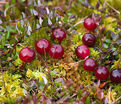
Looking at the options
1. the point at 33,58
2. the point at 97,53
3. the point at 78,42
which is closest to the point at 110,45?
the point at 97,53

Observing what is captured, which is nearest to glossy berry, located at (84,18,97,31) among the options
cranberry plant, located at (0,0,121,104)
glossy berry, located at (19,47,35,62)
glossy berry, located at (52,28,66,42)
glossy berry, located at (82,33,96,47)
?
cranberry plant, located at (0,0,121,104)

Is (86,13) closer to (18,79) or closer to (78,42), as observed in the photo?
(78,42)

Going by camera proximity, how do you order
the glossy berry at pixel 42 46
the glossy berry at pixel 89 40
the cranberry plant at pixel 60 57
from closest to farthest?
the cranberry plant at pixel 60 57
the glossy berry at pixel 42 46
the glossy berry at pixel 89 40

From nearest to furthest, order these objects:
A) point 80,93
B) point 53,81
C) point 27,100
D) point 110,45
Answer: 1. point 27,100
2. point 80,93
3. point 53,81
4. point 110,45

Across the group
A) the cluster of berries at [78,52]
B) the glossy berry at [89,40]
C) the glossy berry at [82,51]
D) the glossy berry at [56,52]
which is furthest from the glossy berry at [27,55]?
the glossy berry at [89,40]

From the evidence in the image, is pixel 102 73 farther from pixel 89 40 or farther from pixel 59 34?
pixel 59 34

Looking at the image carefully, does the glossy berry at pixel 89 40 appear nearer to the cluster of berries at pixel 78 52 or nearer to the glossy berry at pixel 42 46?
the cluster of berries at pixel 78 52

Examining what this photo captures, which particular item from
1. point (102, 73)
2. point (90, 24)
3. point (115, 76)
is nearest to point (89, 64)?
point (102, 73)
